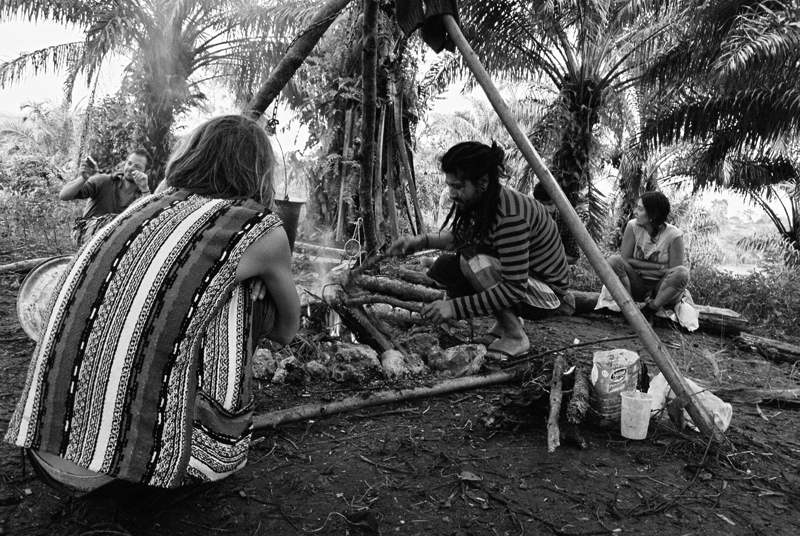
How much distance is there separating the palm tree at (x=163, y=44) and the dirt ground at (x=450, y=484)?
7401 millimetres

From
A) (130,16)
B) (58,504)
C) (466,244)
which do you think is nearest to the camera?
(58,504)

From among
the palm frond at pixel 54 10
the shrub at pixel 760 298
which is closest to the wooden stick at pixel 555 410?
the shrub at pixel 760 298

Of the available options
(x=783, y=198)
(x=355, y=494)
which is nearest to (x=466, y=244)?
(x=355, y=494)

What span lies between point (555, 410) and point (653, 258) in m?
2.89

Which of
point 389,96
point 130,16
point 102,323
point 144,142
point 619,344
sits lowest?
point 619,344

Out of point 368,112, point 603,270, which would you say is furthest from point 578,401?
point 368,112

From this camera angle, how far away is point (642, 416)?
2312 mm

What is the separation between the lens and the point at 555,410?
2359 mm

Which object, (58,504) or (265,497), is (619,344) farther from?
(58,504)

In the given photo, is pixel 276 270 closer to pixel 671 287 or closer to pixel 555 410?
pixel 555 410

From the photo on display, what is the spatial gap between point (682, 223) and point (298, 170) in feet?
43.3

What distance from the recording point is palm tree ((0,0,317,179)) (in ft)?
27.6

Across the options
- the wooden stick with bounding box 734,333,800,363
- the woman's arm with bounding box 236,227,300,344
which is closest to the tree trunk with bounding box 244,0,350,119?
the woman's arm with bounding box 236,227,300,344

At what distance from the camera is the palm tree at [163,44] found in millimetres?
8398
